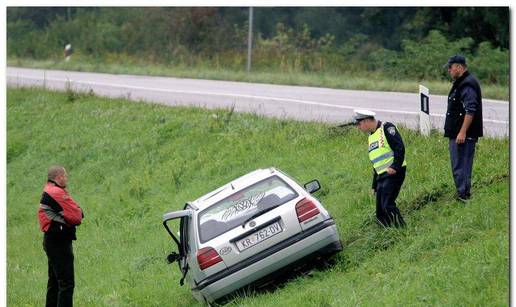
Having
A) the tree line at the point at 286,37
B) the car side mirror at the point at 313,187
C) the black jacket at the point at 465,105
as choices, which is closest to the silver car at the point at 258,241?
the car side mirror at the point at 313,187

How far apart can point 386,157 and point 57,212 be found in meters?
3.60

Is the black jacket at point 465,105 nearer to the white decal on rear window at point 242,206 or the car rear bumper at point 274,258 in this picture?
the car rear bumper at point 274,258

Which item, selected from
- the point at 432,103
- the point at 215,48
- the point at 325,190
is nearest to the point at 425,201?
the point at 325,190

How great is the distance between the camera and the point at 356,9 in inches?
1827

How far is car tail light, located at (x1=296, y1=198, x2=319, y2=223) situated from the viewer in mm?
9695

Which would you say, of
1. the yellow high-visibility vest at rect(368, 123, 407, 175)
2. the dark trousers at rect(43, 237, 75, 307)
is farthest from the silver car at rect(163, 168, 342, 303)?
the dark trousers at rect(43, 237, 75, 307)

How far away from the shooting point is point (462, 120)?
10.1 metres

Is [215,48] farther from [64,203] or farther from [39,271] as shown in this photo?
[64,203]

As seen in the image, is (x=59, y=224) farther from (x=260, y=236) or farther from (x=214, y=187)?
(x=214, y=187)

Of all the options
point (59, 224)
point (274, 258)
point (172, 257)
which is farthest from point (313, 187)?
point (59, 224)

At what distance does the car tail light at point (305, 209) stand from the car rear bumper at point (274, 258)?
138mm

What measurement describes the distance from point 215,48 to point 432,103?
21691mm

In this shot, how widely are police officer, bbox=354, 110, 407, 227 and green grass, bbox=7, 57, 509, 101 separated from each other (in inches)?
443

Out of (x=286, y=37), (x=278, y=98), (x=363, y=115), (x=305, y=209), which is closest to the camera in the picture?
(x=305, y=209)
